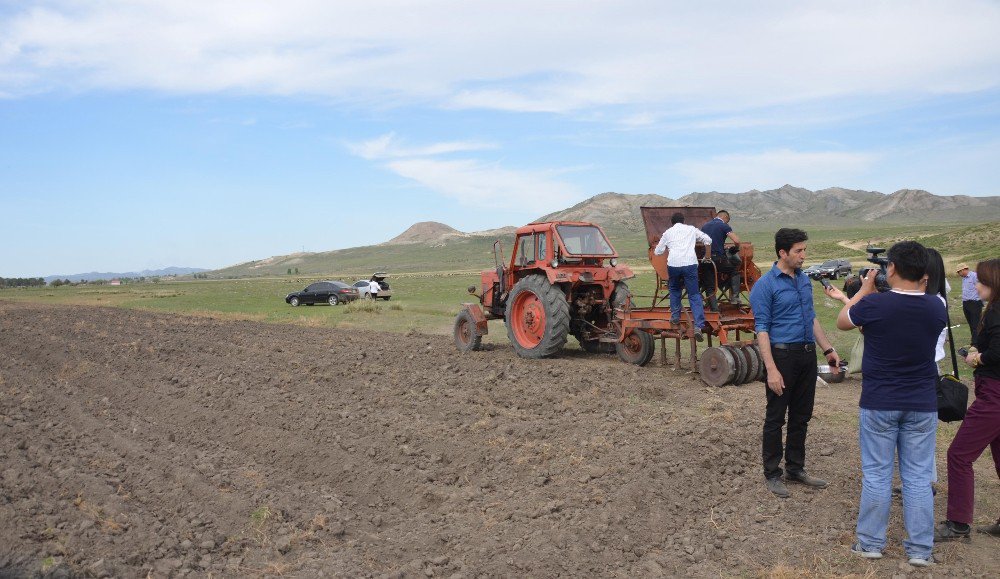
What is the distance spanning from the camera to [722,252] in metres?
10.8

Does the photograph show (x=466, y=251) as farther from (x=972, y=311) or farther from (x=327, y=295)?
(x=972, y=311)

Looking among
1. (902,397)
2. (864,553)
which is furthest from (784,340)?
(864,553)

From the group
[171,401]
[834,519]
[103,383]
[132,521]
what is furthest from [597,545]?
[103,383]

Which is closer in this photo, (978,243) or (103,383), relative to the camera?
(103,383)

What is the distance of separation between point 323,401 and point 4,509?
15.1ft

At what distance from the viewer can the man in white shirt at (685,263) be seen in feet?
33.1

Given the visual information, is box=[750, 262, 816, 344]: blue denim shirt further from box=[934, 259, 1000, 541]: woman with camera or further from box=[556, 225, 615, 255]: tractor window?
box=[556, 225, 615, 255]: tractor window

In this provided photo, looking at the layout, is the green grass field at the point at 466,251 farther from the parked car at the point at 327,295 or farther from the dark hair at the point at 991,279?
the dark hair at the point at 991,279

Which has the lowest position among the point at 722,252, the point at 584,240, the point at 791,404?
the point at 791,404

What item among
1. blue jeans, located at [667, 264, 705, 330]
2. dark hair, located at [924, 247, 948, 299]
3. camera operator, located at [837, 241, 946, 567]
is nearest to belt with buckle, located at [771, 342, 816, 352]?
camera operator, located at [837, 241, 946, 567]

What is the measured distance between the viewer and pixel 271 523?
6.10 metres

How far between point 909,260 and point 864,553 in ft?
6.31

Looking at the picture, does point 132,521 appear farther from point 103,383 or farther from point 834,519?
point 103,383

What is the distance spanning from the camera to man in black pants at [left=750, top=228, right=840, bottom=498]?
18.9ft
